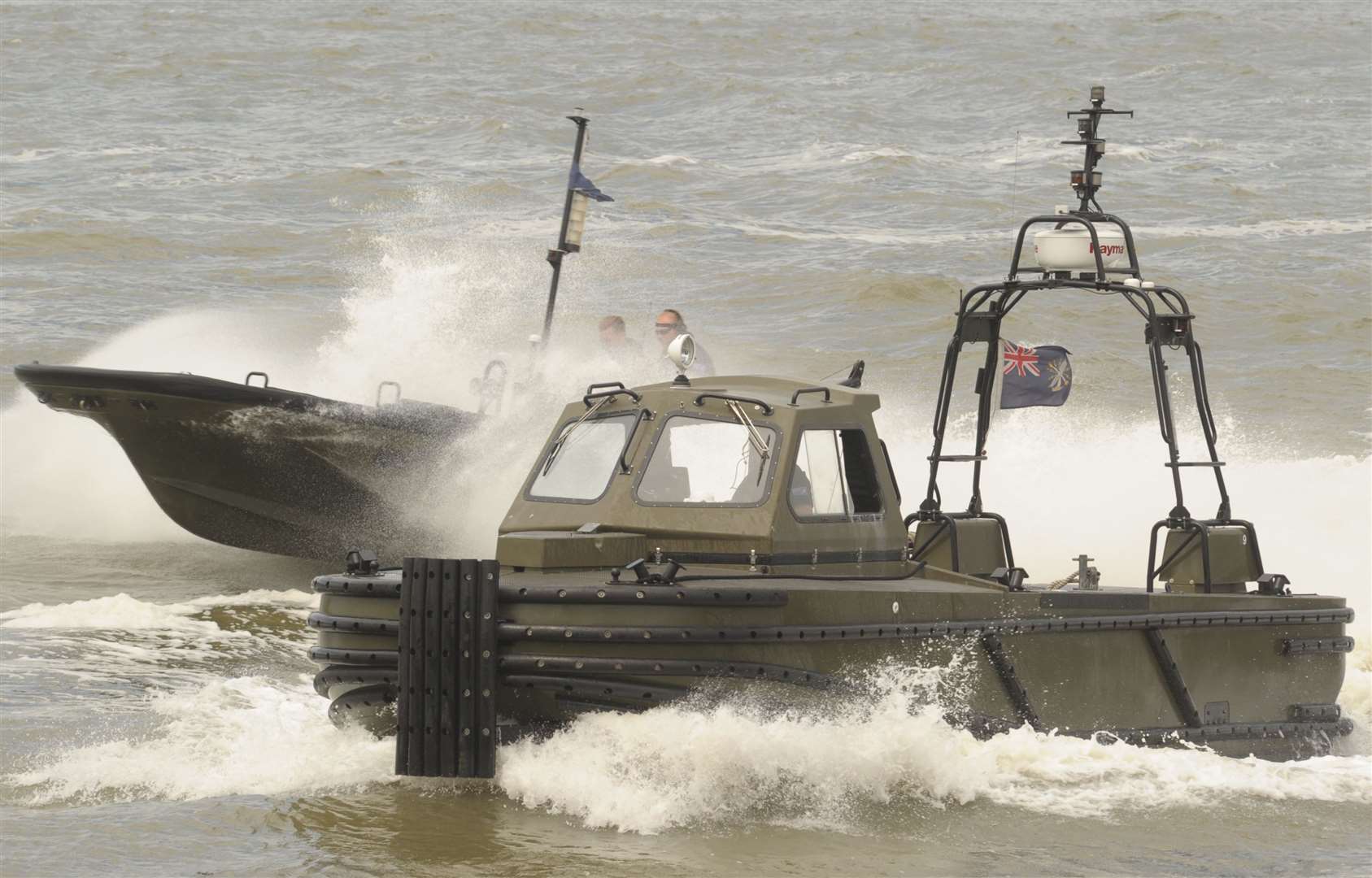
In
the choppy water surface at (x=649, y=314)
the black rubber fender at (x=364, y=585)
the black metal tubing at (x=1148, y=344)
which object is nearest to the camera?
the choppy water surface at (x=649, y=314)

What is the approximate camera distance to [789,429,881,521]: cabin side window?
7.95 meters

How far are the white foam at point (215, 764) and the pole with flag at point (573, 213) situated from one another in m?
5.38

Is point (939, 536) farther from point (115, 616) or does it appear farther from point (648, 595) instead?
point (115, 616)

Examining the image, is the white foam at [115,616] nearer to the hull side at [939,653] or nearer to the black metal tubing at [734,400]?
the hull side at [939,653]

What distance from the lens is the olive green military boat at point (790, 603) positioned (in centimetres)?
712

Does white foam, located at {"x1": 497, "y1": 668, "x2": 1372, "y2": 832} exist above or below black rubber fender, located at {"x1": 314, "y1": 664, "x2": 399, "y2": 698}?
below

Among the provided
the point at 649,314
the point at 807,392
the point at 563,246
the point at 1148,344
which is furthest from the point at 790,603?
the point at 649,314

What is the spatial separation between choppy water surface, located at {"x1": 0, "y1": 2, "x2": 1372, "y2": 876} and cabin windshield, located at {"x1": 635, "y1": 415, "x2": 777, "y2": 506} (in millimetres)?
1088

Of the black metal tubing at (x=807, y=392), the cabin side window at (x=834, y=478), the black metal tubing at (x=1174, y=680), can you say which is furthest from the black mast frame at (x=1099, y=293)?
the black metal tubing at (x=807, y=392)

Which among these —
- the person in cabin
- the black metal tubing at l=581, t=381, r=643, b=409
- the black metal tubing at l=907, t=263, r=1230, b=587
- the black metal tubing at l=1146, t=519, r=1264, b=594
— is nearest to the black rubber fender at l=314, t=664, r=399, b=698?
the black metal tubing at l=581, t=381, r=643, b=409

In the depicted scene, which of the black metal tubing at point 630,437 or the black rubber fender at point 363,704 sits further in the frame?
the black metal tubing at point 630,437

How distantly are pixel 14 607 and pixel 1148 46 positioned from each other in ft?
83.8

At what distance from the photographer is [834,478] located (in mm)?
8133

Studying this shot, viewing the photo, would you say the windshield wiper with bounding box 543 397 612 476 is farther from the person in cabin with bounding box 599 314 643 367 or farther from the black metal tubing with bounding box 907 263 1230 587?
the person in cabin with bounding box 599 314 643 367
